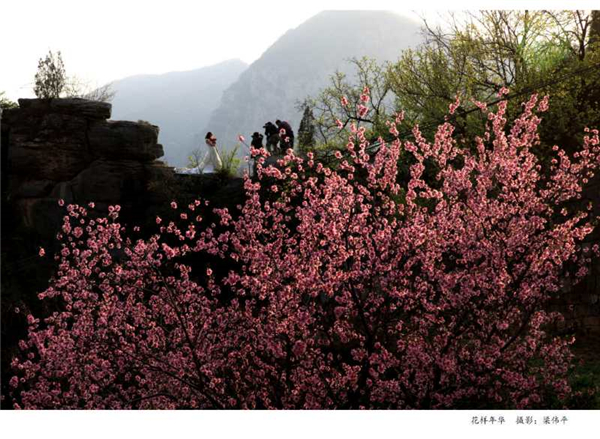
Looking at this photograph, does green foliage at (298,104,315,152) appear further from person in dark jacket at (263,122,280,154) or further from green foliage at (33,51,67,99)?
green foliage at (33,51,67,99)

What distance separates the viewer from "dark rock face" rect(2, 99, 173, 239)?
2130cm

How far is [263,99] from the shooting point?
534ft

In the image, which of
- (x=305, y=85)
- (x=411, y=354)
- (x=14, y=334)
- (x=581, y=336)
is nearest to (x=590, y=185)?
(x=581, y=336)

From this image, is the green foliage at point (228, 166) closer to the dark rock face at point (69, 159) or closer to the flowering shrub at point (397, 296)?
the dark rock face at point (69, 159)

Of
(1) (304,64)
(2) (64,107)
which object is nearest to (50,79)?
(2) (64,107)

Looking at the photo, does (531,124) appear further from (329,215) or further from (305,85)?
(305,85)

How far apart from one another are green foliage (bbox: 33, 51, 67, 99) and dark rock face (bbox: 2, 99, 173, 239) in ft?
2.84

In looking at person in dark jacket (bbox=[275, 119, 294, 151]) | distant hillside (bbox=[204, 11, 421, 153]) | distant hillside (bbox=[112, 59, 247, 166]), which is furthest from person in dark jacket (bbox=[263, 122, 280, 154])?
distant hillside (bbox=[204, 11, 421, 153])

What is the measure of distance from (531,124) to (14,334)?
556 inches

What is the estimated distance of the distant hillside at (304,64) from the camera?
15562cm

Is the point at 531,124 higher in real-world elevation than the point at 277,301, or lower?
higher

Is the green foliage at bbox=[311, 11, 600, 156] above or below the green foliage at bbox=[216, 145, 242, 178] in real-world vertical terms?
above

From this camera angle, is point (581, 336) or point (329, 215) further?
point (581, 336)
